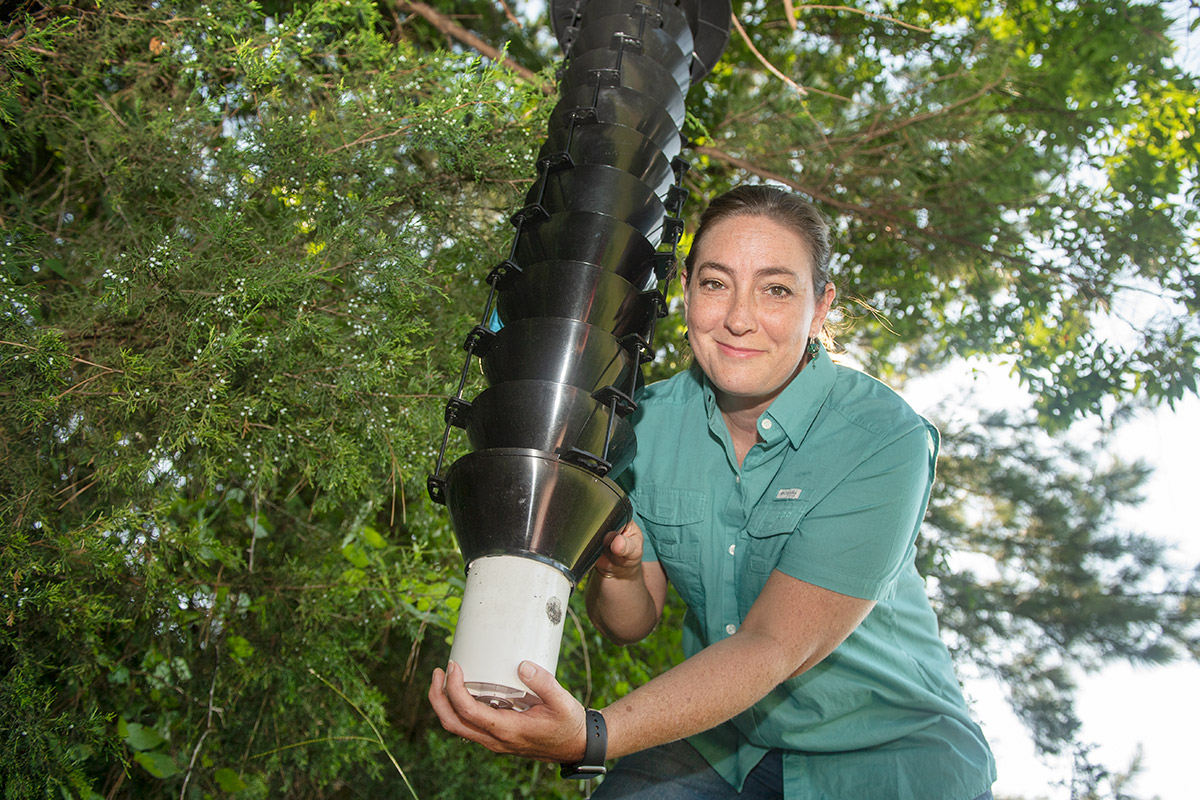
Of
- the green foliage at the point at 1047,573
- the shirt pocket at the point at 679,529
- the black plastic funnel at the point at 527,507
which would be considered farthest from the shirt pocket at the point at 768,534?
the green foliage at the point at 1047,573

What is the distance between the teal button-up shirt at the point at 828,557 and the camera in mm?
1544

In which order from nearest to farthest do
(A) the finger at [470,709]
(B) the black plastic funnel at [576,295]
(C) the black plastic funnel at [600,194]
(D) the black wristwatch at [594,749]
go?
1. (A) the finger at [470,709]
2. (D) the black wristwatch at [594,749]
3. (B) the black plastic funnel at [576,295]
4. (C) the black plastic funnel at [600,194]

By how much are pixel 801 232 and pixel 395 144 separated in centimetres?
109

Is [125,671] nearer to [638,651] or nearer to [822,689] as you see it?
[822,689]

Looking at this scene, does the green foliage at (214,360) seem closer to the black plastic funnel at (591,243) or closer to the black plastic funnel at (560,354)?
the black plastic funnel at (591,243)

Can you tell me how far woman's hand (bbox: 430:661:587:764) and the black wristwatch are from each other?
0.01 metres

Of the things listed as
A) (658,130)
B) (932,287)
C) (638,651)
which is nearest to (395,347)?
(658,130)

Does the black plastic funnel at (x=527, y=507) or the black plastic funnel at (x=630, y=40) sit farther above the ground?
the black plastic funnel at (x=630, y=40)

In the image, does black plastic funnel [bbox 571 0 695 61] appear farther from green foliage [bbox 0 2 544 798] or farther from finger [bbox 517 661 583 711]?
finger [bbox 517 661 583 711]

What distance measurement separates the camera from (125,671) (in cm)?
213

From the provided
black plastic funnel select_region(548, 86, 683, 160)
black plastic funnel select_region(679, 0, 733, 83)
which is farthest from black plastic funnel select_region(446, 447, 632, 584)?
black plastic funnel select_region(679, 0, 733, 83)

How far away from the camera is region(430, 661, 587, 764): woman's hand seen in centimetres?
113

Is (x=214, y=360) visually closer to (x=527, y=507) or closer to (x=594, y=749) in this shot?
(x=527, y=507)

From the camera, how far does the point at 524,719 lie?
1.16 metres
